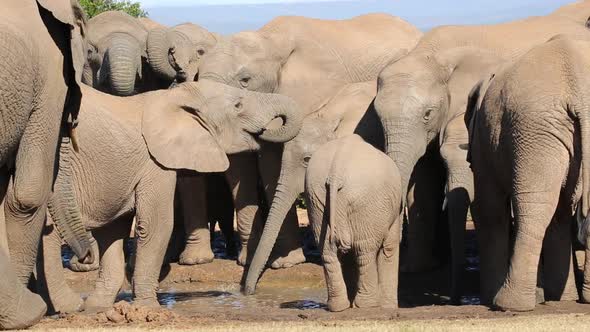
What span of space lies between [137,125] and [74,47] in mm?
2378

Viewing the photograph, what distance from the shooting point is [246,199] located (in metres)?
13.2

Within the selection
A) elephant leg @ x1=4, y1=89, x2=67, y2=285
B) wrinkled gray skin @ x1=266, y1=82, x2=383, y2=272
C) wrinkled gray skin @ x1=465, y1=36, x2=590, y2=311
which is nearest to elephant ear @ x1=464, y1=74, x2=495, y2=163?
wrinkled gray skin @ x1=465, y1=36, x2=590, y2=311

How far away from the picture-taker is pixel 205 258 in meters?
13.0

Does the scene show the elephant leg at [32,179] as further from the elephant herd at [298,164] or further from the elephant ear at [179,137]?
the elephant ear at [179,137]

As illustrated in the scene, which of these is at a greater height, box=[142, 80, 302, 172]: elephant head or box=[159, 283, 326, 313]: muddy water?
box=[142, 80, 302, 172]: elephant head

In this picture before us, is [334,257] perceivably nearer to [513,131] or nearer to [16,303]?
[513,131]

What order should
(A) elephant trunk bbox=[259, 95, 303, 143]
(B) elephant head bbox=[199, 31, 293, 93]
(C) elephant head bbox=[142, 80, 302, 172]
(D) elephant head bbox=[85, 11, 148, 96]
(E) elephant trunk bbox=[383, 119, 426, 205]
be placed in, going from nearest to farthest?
(C) elephant head bbox=[142, 80, 302, 172], (A) elephant trunk bbox=[259, 95, 303, 143], (E) elephant trunk bbox=[383, 119, 426, 205], (B) elephant head bbox=[199, 31, 293, 93], (D) elephant head bbox=[85, 11, 148, 96]

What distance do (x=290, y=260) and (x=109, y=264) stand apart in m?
2.84

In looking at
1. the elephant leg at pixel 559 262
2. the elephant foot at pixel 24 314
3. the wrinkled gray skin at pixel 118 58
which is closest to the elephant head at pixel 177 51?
the wrinkled gray skin at pixel 118 58

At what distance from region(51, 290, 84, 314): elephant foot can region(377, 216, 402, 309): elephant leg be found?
2044 mm

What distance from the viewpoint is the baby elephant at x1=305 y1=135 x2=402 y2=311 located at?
958 centimetres

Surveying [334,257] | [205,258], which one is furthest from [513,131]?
[205,258]

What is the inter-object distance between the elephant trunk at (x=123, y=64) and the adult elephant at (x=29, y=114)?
6208 mm

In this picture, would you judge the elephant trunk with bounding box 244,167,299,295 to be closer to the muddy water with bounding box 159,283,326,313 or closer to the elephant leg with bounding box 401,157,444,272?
the muddy water with bounding box 159,283,326,313
